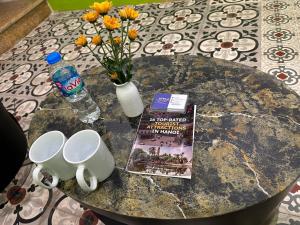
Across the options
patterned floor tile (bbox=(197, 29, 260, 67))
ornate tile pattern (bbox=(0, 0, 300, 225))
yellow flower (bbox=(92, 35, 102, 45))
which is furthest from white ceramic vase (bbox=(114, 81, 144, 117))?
patterned floor tile (bbox=(197, 29, 260, 67))

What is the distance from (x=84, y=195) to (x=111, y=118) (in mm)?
299

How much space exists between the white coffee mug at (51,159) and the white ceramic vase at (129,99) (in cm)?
21

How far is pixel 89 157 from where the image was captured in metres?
0.65

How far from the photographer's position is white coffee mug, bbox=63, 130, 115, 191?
0.66m

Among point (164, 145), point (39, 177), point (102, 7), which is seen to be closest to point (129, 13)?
point (102, 7)

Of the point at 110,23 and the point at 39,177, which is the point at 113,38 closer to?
the point at 110,23

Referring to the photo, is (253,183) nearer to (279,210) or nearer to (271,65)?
(279,210)

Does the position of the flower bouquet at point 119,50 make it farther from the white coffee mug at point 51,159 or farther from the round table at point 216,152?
the white coffee mug at point 51,159

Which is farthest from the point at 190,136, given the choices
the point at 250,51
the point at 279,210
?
the point at 250,51

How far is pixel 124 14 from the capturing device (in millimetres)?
736

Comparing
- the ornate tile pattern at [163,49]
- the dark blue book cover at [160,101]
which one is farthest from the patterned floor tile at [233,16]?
the dark blue book cover at [160,101]

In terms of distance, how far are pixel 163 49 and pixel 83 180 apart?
1600 millimetres

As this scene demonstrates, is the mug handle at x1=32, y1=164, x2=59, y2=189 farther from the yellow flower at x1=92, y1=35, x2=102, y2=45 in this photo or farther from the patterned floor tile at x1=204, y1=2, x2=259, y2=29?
the patterned floor tile at x1=204, y1=2, x2=259, y2=29

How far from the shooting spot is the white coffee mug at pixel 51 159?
2.30 ft
